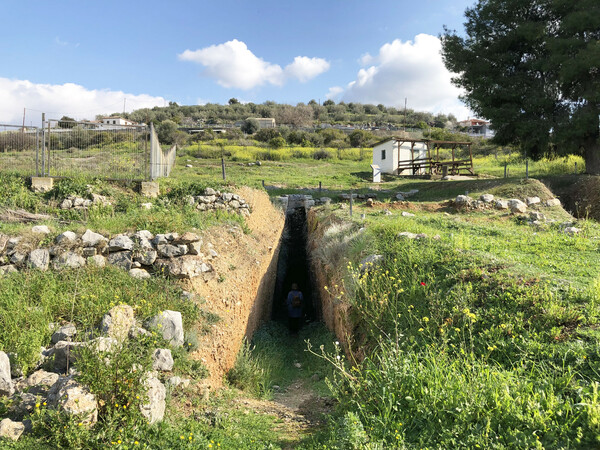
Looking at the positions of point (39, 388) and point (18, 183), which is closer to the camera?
Result: point (39, 388)

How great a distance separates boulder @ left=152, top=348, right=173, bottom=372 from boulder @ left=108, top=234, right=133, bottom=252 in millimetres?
2842

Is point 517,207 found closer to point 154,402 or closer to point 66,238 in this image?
point 154,402

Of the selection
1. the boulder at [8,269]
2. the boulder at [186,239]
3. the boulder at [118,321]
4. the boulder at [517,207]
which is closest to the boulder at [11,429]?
the boulder at [118,321]

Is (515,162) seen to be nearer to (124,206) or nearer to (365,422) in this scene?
(124,206)

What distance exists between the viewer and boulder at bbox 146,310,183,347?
5.28 meters

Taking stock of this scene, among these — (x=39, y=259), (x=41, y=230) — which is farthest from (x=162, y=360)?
(x=41, y=230)

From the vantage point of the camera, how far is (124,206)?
398 inches

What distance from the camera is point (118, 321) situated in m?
4.98

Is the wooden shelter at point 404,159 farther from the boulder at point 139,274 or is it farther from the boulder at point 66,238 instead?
the boulder at point 66,238

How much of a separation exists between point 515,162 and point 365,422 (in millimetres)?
29659

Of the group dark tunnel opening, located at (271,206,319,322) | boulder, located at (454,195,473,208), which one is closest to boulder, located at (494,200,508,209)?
boulder, located at (454,195,473,208)

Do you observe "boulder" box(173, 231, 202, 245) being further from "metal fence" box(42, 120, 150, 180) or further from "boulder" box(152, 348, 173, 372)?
"metal fence" box(42, 120, 150, 180)

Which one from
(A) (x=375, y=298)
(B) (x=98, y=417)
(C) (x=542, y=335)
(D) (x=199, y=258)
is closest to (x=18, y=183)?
(D) (x=199, y=258)

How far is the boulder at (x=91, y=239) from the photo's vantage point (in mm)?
6949
